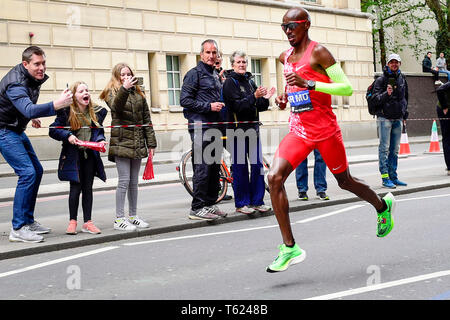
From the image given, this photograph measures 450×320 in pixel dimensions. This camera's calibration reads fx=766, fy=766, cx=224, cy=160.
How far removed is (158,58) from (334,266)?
18.9 m

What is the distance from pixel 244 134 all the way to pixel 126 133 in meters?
1.59

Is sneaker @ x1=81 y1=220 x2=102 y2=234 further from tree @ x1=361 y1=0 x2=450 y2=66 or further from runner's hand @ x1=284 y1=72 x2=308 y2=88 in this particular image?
tree @ x1=361 y1=0 x2=450 y2=66

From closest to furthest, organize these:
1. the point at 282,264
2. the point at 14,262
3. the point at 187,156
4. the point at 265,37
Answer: the point at 282,264, the point at 14,262, the point at 187,156, the point at 265,37

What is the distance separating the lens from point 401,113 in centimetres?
1184

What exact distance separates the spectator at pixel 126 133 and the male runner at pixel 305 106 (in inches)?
100

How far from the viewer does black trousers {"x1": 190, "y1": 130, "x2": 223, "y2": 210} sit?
357 inches

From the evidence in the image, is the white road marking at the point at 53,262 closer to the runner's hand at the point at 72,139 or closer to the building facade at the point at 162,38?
the runner's hand at the point at 72,139

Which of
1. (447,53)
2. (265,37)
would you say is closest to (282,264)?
(265,37)

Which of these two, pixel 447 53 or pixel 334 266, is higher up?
pixel 447 53

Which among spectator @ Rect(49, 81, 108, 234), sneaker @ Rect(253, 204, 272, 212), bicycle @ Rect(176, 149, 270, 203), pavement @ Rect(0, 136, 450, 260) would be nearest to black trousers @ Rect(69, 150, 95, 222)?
spectator @ Rect(49, 81, 108, 234)

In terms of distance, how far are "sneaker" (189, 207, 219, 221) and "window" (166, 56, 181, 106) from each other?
16.3 metres

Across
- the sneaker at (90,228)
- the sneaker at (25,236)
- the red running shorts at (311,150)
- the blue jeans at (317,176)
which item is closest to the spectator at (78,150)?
the sneaker at (90,228)

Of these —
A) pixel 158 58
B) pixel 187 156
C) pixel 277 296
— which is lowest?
pixel 277 296
